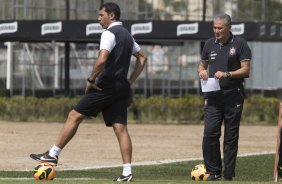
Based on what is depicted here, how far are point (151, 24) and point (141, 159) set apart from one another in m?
13.8

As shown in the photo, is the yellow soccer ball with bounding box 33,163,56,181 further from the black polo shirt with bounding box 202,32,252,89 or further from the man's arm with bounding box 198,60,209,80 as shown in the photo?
the black polo shirt with bounding box 202,32,252,89

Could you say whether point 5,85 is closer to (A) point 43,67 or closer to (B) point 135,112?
(A) point 43,67

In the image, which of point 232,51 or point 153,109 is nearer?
point 232,51

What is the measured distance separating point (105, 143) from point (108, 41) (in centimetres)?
935

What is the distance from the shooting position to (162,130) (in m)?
27.1

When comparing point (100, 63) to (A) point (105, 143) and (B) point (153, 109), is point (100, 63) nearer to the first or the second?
(A) point (105, 143)

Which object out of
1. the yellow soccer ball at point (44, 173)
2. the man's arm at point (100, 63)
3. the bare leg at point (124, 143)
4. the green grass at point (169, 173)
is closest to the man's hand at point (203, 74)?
the green grass at point (169, 173)

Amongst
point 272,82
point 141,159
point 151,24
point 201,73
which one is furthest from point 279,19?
point 201,73

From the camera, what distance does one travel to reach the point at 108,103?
13.0 m

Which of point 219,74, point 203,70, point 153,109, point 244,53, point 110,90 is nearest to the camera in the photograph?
→ point 110,90

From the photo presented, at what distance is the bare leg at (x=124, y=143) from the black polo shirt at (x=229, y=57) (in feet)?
5.23

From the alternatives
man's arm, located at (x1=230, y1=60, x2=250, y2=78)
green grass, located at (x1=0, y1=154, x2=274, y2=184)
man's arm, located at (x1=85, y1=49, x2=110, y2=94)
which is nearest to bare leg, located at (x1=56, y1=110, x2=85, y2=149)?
man's arm, located at (x1=85, y1=49, x2=110, y2=94)

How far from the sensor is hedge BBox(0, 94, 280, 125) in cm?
3064

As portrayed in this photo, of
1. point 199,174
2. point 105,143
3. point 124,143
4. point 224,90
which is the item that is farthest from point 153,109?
point 124,143
